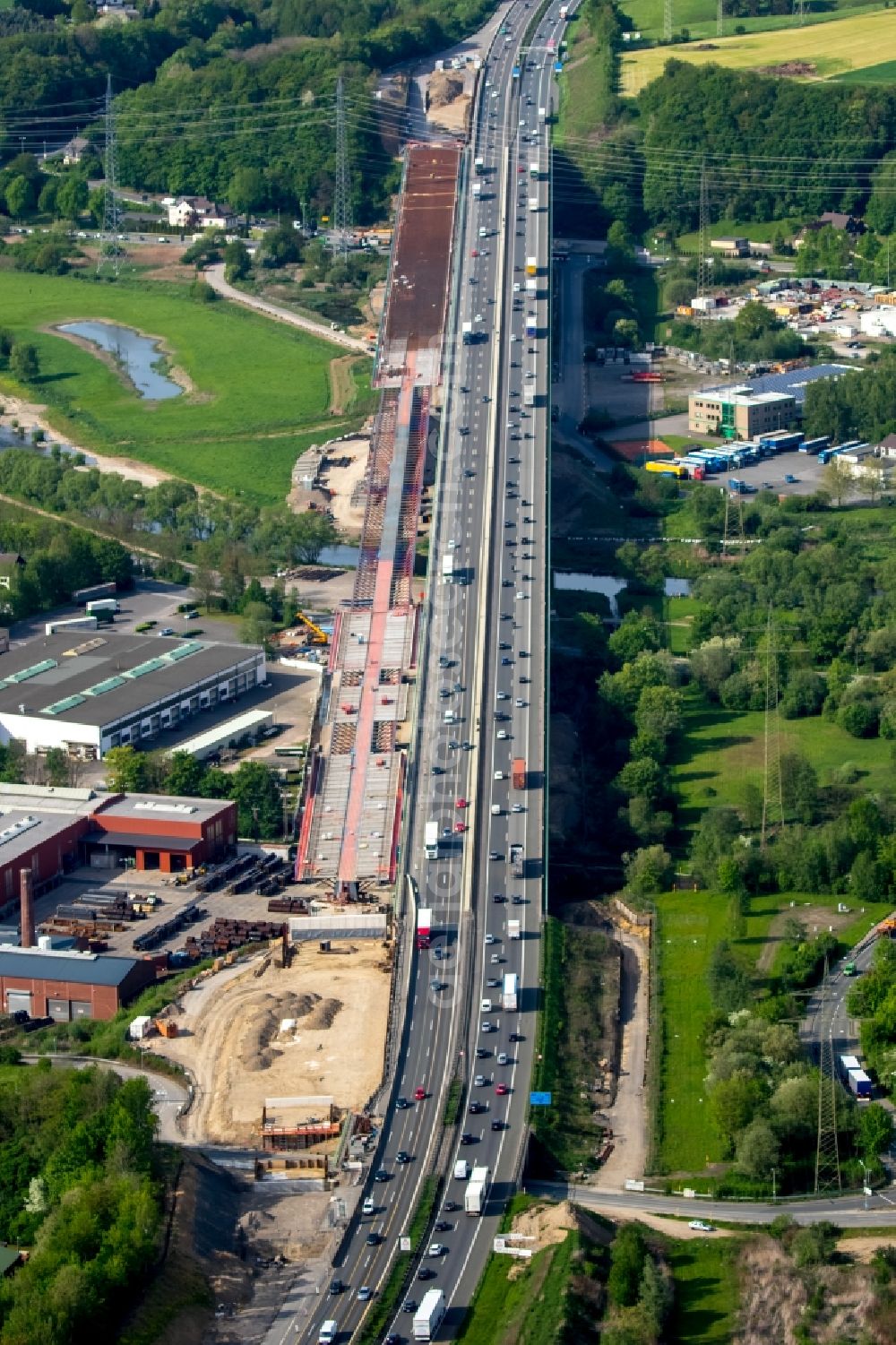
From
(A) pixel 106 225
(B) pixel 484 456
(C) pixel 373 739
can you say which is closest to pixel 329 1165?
(C) pixel 373 739

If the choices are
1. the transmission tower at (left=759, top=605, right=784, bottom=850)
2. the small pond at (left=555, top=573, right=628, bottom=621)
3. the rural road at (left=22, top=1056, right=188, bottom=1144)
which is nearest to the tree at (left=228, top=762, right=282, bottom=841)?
the transmission tower at (left=759, top=605, right=784, bottom=850)

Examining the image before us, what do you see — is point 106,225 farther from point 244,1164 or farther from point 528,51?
point 244,1164

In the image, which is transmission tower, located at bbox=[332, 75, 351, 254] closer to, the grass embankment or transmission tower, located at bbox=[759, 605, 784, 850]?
transmission tower, located at bbox=[759, 605, 784, 850]

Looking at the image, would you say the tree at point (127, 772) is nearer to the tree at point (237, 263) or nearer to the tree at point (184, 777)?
the tree at point (184, 777)

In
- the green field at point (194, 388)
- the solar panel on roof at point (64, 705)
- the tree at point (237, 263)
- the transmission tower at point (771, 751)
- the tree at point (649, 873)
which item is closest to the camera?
the tree at point (649, 873)

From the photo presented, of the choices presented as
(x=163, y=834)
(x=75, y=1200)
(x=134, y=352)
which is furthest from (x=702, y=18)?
(x=75, y=1200)

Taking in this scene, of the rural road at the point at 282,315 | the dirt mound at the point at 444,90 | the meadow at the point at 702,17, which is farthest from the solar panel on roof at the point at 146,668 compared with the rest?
the meadow at the point at 702,17

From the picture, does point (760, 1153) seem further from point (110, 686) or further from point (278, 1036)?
point (110, 686)
